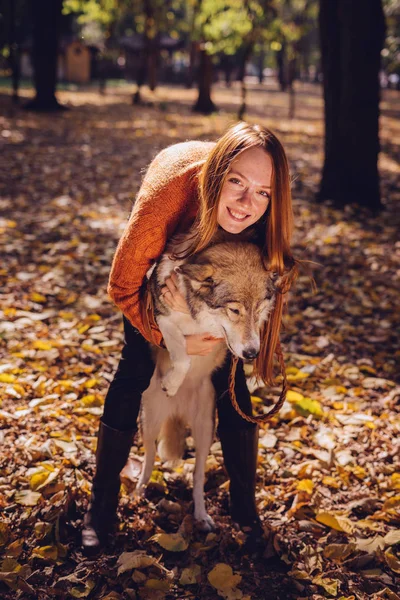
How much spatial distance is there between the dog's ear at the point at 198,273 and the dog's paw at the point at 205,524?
53.1 inches

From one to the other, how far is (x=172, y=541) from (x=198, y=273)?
143cm

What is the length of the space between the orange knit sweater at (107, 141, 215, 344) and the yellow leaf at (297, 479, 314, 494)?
1.34 m

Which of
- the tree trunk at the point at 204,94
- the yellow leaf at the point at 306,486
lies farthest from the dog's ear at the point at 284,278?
the tree trunk at the point at 204,94

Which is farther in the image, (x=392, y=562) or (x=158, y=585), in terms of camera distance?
(x=392, y=562)

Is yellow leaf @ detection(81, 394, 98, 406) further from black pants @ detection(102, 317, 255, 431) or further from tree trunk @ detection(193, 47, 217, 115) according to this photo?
tree trunk @ detection(193, 47, 217, 115)

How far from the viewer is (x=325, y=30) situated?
24.7ft

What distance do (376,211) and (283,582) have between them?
21.0ft

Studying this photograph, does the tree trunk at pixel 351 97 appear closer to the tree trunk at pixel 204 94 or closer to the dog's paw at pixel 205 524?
the dog's paw at pixel 205 524

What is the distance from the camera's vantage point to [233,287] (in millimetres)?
2256

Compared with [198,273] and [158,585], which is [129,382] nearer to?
[198,273]

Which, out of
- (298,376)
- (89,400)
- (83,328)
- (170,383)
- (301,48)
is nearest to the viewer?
(170,383)

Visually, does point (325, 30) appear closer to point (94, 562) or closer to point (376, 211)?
point (376, 211)

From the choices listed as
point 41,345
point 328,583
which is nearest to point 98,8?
point 41,345

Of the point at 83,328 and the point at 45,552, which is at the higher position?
the point at 83,328
